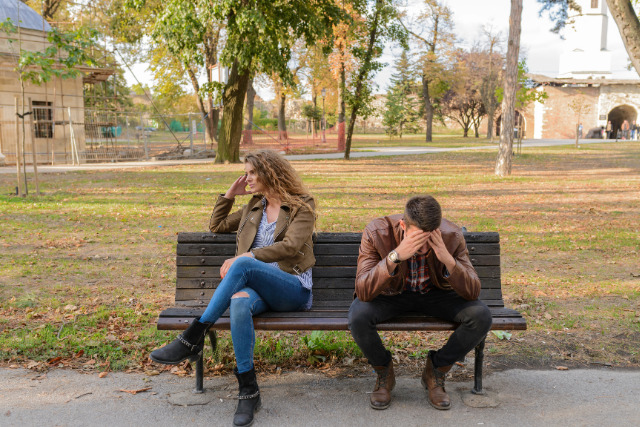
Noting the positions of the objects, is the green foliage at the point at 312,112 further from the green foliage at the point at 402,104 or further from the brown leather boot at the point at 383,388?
the brown leather boot at the point at 383,388

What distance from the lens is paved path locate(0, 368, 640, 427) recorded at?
3387 millimetres

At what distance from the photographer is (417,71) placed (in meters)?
50.9

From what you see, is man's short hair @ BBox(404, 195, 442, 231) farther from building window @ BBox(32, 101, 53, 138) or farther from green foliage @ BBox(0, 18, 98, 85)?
building window @ BBox(32, 101, 53, 138)

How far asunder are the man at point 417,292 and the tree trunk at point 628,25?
29.6 feet

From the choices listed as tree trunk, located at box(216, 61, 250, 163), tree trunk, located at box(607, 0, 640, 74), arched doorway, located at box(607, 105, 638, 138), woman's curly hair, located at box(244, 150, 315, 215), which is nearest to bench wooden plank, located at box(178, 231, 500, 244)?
woman's curly hair, located at box(244, 150, 315, 215)

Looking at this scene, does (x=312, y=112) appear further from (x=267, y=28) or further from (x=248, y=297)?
(x=248, y=297)

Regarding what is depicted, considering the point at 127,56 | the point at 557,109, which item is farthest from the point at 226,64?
the point at 557,109

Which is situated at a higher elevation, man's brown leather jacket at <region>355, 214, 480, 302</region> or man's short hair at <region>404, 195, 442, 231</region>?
man's short hair at <region>404, 195, 442, 231</region>

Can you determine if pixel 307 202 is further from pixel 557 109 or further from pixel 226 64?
pixel 557 109

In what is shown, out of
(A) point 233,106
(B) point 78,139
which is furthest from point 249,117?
(A) point 233,106

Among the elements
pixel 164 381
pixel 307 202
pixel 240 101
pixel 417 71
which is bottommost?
pixel 164 381

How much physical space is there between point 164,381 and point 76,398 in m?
0.53

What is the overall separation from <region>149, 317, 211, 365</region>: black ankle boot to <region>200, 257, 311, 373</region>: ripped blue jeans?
5cm

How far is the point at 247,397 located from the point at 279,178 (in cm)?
142
